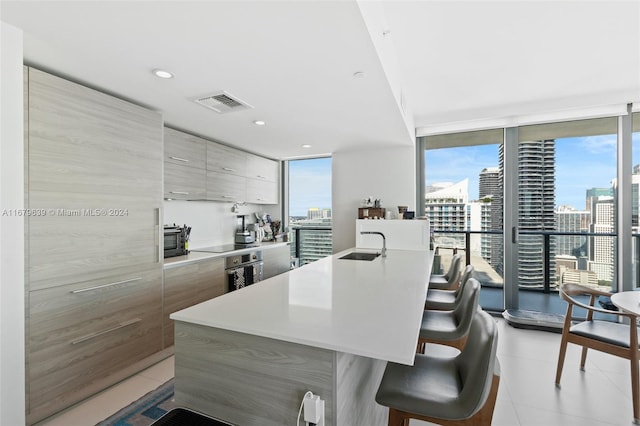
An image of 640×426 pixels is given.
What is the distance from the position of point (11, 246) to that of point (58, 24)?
1.19 metres

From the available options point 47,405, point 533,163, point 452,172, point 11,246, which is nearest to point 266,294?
point 11,246

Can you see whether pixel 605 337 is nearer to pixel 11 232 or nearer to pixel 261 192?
pixel 11 232

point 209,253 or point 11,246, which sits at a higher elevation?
point 11,246

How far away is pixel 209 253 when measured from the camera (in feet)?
11.1

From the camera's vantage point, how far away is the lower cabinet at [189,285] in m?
2.68

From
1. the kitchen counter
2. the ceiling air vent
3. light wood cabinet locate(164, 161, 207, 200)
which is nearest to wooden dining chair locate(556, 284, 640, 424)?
the ceiling air vent

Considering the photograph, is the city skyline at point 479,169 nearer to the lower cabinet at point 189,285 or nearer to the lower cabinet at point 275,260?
the lower cabinet at point 275,260

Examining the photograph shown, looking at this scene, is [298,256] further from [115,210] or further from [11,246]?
[11,246]

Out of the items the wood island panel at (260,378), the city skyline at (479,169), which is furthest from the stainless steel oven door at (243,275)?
the wood island panel at (260,378)

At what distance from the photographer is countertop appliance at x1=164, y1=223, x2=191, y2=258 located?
10.0 feet

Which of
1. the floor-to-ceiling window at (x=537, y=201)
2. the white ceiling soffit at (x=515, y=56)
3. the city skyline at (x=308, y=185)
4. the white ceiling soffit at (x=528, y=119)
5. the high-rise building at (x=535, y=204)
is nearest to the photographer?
the white ceiling soffit at (x=515, y=56)

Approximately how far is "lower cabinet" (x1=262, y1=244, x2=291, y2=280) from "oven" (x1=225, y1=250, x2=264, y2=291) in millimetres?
157

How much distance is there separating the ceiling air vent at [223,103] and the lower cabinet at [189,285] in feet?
5.02

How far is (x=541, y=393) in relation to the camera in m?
2.23
